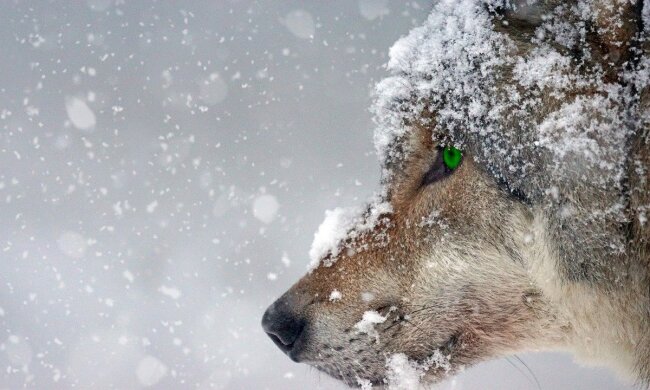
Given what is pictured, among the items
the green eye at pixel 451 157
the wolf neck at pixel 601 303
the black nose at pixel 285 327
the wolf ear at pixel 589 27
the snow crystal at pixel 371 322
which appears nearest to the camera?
the wolf ear at pixel 589 27

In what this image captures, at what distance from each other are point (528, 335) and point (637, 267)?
0.69m

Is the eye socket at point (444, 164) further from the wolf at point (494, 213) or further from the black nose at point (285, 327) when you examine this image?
the black nose at point (285, 327)

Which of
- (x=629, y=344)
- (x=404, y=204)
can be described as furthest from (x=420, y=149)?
(x=629, y=344)

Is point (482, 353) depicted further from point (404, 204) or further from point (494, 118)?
point (494, 118)

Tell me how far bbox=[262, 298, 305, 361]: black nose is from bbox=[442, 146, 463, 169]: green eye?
43.5 inches

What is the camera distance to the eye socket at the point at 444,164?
8.66 ft

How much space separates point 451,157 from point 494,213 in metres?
0.32

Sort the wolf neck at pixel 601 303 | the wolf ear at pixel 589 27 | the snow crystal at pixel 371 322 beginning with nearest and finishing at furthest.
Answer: the wolf ear at pixel 589 27 < the wolf neck at pixel 601 303 < the snow crystal at pixel 371 322

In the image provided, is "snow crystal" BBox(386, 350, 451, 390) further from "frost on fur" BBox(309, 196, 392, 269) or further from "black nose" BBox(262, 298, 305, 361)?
"frost on fur" BBox(309, 196, 392, 269)

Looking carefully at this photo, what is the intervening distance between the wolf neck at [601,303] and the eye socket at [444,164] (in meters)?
0.42

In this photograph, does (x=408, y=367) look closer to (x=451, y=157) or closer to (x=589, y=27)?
(x=451, y=157)

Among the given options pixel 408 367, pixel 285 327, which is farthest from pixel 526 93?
pixel 285 327

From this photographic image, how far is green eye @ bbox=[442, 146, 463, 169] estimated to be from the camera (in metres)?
2.63

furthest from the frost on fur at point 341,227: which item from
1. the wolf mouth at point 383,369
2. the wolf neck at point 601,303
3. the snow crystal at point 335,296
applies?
the wolf neck at point 601,303
